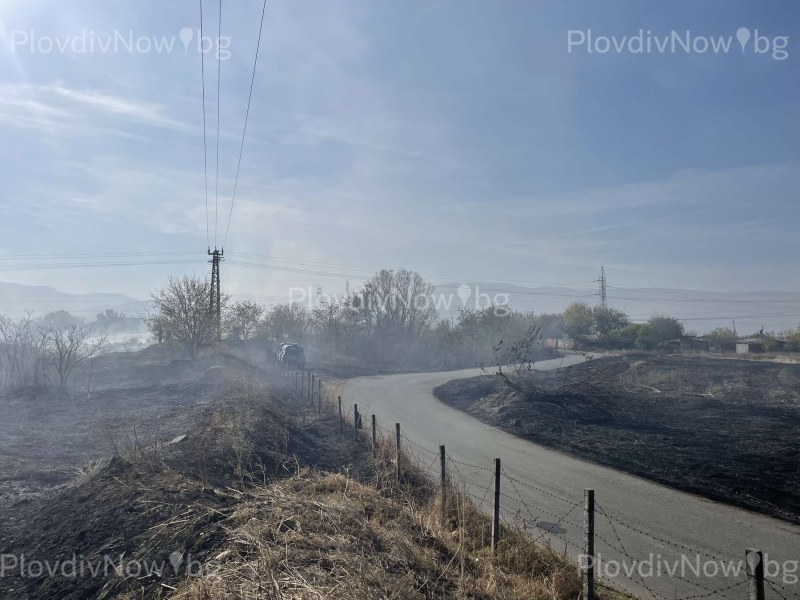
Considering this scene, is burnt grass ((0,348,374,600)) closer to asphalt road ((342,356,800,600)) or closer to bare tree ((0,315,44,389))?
asphalt road ((342,356,800,600))

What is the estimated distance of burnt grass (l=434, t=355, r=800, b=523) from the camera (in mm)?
11281

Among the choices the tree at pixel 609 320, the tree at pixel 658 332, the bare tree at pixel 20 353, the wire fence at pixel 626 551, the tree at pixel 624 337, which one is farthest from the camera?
the tree at pixel 609 320

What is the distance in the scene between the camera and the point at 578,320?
70812 millimetres

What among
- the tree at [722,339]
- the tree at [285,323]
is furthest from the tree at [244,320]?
the tree at [722,339]

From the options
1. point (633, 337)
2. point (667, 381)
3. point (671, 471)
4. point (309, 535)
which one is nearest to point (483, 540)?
point (309, 535)

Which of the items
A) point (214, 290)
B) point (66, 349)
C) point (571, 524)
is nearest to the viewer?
point (571, 524)

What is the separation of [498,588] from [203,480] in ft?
15.4

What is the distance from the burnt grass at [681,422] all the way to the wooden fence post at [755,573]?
6.47 meters

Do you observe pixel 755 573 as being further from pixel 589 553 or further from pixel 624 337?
pixel 624 337

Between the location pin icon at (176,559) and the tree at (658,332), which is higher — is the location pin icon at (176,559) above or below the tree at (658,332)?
below

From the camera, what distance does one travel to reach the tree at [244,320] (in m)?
60.1

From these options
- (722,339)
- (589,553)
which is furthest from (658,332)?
(589,553)

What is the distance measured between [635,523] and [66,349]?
25590 mm

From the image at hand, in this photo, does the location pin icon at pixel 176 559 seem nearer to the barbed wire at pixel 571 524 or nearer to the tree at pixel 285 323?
the barbed wire at pixel 571 524
